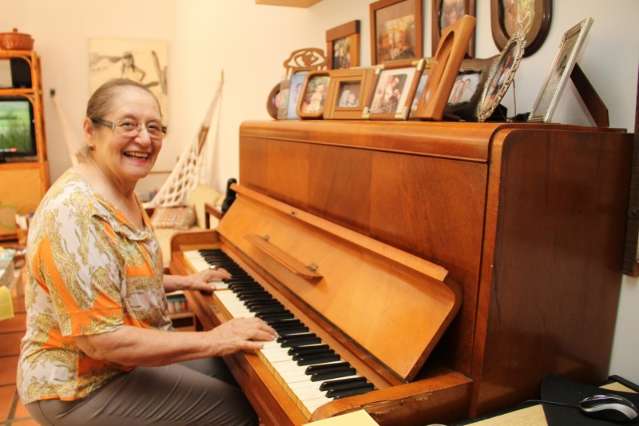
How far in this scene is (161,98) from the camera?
6.52 meters

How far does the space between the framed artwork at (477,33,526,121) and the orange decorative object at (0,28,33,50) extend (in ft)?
18.1

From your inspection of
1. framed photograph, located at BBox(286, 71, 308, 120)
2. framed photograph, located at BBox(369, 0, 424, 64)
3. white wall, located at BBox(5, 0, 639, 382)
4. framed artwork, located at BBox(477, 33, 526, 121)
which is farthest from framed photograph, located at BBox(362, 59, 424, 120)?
framed photograph, located at BBox(286, 71, 308, 120)

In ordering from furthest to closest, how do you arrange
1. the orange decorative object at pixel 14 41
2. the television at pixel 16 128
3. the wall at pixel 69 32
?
the wall at pixel 69 32, the television at pixel 16 128, the orange decorative object at pixel 14 41

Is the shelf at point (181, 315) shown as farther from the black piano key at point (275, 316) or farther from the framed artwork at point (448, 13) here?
the framed artwork at point (448, 13)

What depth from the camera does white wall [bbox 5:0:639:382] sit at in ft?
4.10

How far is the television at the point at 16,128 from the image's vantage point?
5.63 metres

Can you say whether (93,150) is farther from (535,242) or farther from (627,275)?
(627,275)

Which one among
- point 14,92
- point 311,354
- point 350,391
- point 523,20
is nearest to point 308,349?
point 311,354

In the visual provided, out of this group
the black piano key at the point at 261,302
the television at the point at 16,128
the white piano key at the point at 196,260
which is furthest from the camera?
the television at the point at 16,128

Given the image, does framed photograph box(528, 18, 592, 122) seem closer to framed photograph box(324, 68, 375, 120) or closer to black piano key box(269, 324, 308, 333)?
framed photograph box(324, 68, 375, 120)

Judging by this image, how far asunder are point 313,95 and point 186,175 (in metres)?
3.31

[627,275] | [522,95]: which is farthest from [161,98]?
[627,275]

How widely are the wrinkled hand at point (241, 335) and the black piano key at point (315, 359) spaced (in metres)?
0.13

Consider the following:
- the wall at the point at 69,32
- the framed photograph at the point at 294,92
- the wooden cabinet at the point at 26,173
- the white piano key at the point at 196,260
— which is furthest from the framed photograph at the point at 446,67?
the wall at the point at 69,32
